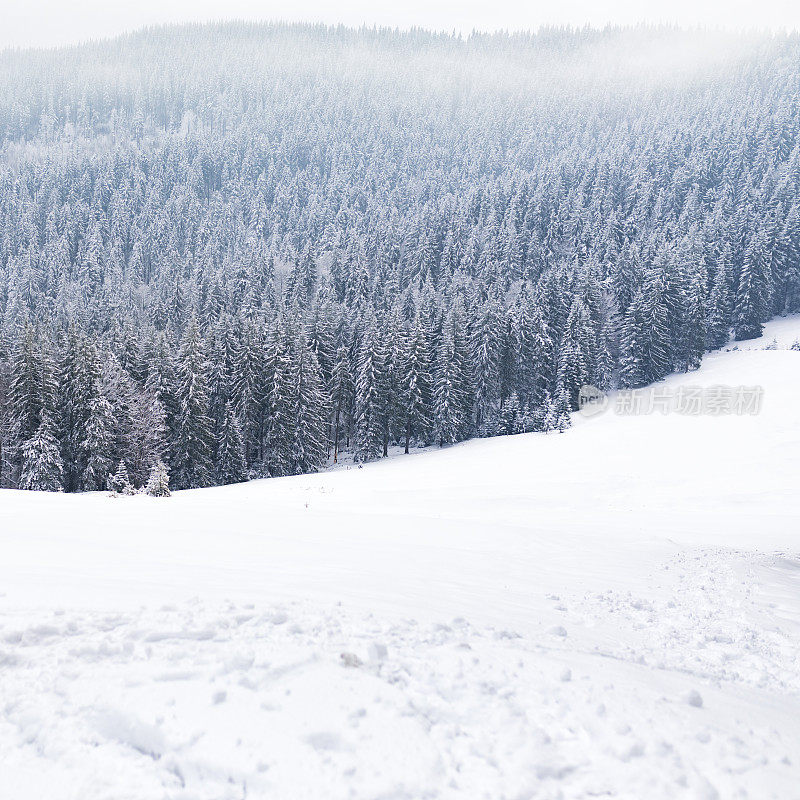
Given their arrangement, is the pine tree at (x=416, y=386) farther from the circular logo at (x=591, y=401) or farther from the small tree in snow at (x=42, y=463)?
the small tree in snow at (x=42, y=463)

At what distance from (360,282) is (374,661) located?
87811mm

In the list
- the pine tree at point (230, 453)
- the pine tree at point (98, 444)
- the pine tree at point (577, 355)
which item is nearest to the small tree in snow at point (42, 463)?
the pine tree at point (98, 444)

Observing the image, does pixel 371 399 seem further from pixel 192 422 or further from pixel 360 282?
pixel 360 282

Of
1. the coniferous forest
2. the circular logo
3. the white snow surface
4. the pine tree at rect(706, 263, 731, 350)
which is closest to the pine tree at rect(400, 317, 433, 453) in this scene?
the coniferous forest

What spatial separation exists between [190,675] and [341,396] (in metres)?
47.5

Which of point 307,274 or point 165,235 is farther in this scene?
point 165,235

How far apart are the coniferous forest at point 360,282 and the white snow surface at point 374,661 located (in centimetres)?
1743

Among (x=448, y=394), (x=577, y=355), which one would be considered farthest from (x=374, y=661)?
(x=577, y=355)

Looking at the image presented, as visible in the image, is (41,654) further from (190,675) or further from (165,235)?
(165,235)

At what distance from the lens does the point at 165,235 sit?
13950 centimetres

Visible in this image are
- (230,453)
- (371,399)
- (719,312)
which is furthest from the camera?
(719,312)

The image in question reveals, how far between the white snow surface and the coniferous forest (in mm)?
17431

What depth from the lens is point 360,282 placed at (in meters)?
90.2

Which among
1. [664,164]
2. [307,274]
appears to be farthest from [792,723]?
[664,164]
